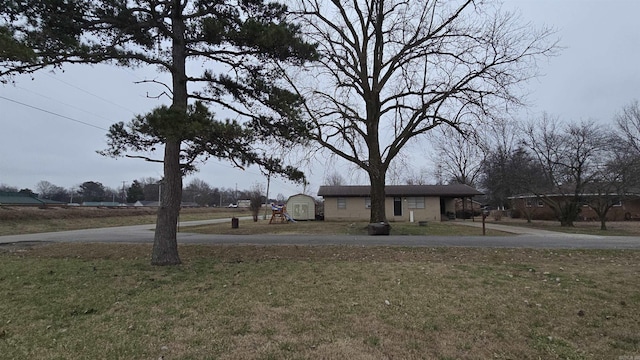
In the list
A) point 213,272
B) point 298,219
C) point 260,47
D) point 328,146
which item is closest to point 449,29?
point 328,146

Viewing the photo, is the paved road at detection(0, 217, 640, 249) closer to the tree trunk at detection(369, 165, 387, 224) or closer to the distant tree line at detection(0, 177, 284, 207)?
the tree trunk at detection(369, 165, 387, 224)

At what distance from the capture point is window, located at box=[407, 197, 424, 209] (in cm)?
3362

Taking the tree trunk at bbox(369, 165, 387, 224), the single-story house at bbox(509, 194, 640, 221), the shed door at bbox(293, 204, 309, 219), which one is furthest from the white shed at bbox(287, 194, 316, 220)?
the single-story house at bbox(509, 194, 640, 221)

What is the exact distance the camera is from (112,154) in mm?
9062

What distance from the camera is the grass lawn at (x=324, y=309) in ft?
13.5

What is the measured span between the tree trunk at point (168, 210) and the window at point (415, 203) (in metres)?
27.3

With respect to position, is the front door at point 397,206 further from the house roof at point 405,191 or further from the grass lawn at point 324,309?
the grass lawn at point 324,309

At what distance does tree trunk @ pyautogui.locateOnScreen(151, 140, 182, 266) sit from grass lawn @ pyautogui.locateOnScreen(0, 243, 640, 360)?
1.72 feet

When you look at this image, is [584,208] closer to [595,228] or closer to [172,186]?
[595,228]

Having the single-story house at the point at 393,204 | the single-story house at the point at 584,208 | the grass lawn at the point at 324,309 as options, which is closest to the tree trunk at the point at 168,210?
the grass lawn at the point at 324,309

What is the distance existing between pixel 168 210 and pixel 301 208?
25202 mm

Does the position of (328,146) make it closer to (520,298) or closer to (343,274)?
(343,274)

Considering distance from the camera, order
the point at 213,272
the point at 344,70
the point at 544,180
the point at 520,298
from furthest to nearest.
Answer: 1. the point at 544,180
2. the point at 344,70
3. the point at 213,272
4. the point at 520,298

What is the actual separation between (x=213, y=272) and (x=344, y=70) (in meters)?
15.1
